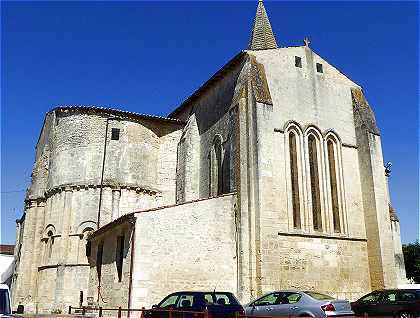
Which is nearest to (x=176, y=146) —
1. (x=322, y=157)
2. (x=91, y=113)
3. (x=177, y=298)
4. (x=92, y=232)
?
(x=91, y=113)

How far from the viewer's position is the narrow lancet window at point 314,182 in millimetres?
18984

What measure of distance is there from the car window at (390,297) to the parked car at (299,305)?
194cm

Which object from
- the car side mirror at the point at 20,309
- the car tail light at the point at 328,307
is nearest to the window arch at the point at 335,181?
the car tail light at the point at 328,307

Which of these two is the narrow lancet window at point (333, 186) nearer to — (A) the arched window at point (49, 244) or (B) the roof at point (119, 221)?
(B) the roof at point (119, 221)

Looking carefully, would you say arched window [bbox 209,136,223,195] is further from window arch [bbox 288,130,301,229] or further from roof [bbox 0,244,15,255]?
roof [bbox 0,244,15,255]

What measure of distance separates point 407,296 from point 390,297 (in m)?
0.55

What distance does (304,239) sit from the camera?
58.0 ft

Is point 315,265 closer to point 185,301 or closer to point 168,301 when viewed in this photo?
point 168,301

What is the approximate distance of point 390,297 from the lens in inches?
528

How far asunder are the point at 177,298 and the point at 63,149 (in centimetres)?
1497

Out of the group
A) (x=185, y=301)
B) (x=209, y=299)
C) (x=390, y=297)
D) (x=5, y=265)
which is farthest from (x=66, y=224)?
(x=5, y=265)

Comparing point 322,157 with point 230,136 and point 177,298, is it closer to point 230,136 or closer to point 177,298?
point 230,136

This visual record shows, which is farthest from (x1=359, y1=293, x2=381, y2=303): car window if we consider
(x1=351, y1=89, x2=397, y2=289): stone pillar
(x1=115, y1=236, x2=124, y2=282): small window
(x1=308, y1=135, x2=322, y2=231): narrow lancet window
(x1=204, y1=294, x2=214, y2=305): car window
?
(x1=115, y1=236, x2=124, y2=282): small window

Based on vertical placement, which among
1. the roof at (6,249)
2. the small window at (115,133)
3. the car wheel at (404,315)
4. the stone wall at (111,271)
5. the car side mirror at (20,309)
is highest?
the small window at (115,133)
